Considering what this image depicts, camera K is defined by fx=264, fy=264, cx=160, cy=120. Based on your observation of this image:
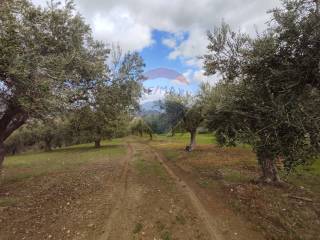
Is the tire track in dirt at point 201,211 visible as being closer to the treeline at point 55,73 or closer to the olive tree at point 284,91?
the olive tree at point 284,91

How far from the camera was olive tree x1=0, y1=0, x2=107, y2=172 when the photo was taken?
11.9 metres

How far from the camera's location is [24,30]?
1288 cm

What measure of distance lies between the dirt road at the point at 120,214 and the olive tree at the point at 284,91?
11.7 ft

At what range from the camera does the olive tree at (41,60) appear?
11.9m

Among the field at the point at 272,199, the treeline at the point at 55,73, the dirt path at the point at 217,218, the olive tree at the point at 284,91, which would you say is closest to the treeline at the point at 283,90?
the olive tree at the point at 284,91

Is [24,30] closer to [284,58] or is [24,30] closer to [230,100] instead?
[230,100]

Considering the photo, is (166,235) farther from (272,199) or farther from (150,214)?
(272,199)

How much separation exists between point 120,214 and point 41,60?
8398 millimetres

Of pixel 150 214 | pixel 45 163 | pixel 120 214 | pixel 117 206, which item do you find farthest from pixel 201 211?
pixel 45 163

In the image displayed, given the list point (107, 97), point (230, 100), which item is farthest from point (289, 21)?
point (107, 97)

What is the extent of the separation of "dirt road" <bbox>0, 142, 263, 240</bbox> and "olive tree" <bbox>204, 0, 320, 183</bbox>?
3578 millimetres

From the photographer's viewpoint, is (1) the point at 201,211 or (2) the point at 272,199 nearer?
(1) the point at 201,211

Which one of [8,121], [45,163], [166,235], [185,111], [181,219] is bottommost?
[166,235]

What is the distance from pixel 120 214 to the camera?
12.0m
